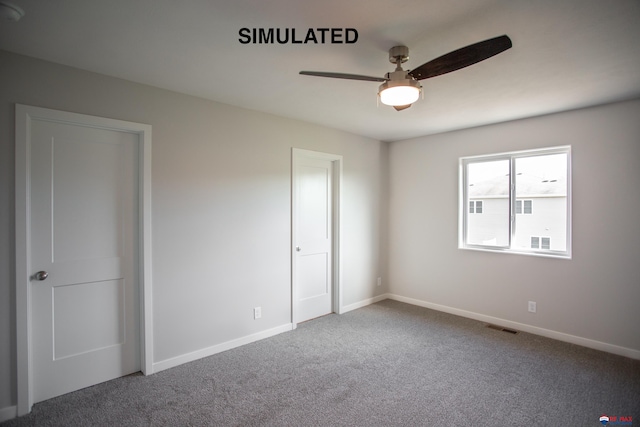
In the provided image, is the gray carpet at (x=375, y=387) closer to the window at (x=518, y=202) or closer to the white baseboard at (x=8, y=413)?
the white baseboard at (x=8, y=413)

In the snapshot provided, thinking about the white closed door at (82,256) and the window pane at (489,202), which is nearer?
the white closed door at (82,256)

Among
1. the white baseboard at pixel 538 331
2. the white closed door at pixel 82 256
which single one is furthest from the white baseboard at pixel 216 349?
the white baseboard at pixel 538 331

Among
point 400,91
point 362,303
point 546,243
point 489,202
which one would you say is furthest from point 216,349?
point 546,243

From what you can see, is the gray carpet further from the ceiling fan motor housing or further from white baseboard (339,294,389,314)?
the ceiling fan motor housing

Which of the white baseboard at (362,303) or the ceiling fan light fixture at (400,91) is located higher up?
the ceiling fan light fixture at (400,91)

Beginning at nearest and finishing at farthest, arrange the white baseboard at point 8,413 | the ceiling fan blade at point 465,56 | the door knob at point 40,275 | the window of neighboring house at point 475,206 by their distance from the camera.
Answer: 1. the ceiling fan blade at point 465,56
2. the white baseboard at point 8,413
3. the door knob at point 40,275
4. the window of neighboring house at point 475,206

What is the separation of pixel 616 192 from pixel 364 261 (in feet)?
9.70

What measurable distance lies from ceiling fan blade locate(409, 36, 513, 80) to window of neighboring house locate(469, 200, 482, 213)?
2.76 meters

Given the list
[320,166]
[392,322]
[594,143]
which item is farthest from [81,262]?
[594,143]

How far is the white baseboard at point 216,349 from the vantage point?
2.88 metres

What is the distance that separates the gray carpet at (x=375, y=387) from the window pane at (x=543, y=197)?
3.78 ft

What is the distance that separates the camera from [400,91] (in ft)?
6.73

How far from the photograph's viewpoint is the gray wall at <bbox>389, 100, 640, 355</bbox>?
314 cm

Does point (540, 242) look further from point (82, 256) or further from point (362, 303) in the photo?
point (82, 256)
